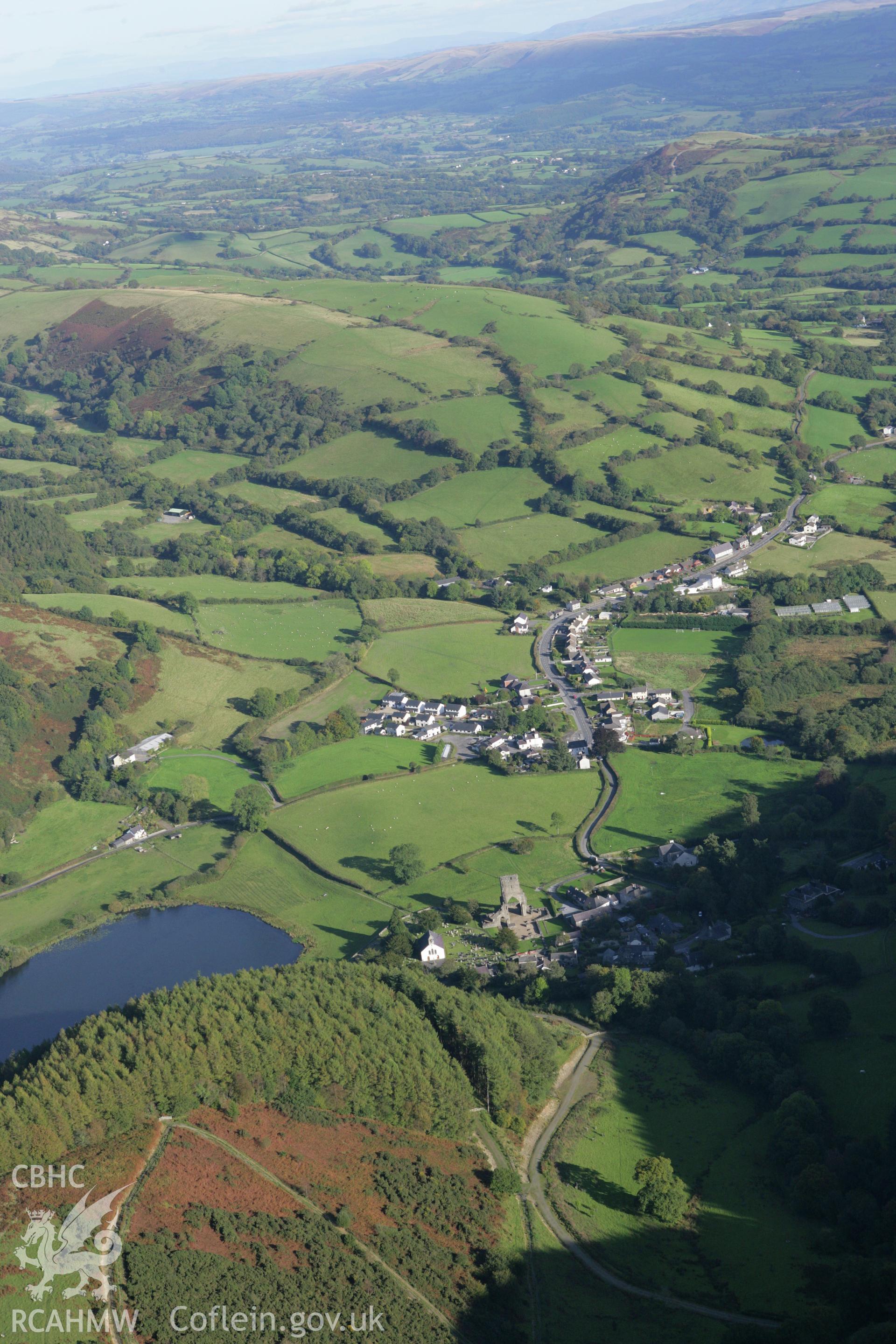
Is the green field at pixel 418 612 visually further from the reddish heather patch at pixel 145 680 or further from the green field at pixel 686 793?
the green field at pixel 686 793

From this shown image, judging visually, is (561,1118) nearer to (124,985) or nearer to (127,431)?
(124,985)

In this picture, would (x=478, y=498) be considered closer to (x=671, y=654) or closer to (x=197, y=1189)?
(x=671, y=654)

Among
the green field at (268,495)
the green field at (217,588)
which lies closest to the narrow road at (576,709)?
the green field at (217,588)

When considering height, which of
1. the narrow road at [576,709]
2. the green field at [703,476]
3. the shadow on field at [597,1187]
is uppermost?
the green field at [703,476]

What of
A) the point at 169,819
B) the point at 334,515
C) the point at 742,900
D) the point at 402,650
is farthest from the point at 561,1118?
the point at 334,515

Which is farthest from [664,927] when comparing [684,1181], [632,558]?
[632,558]

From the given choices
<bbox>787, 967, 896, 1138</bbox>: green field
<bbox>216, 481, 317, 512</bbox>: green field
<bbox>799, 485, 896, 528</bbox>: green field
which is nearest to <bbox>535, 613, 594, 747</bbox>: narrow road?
<bbox>787, 967, 896, 1138</bbox>: green field
